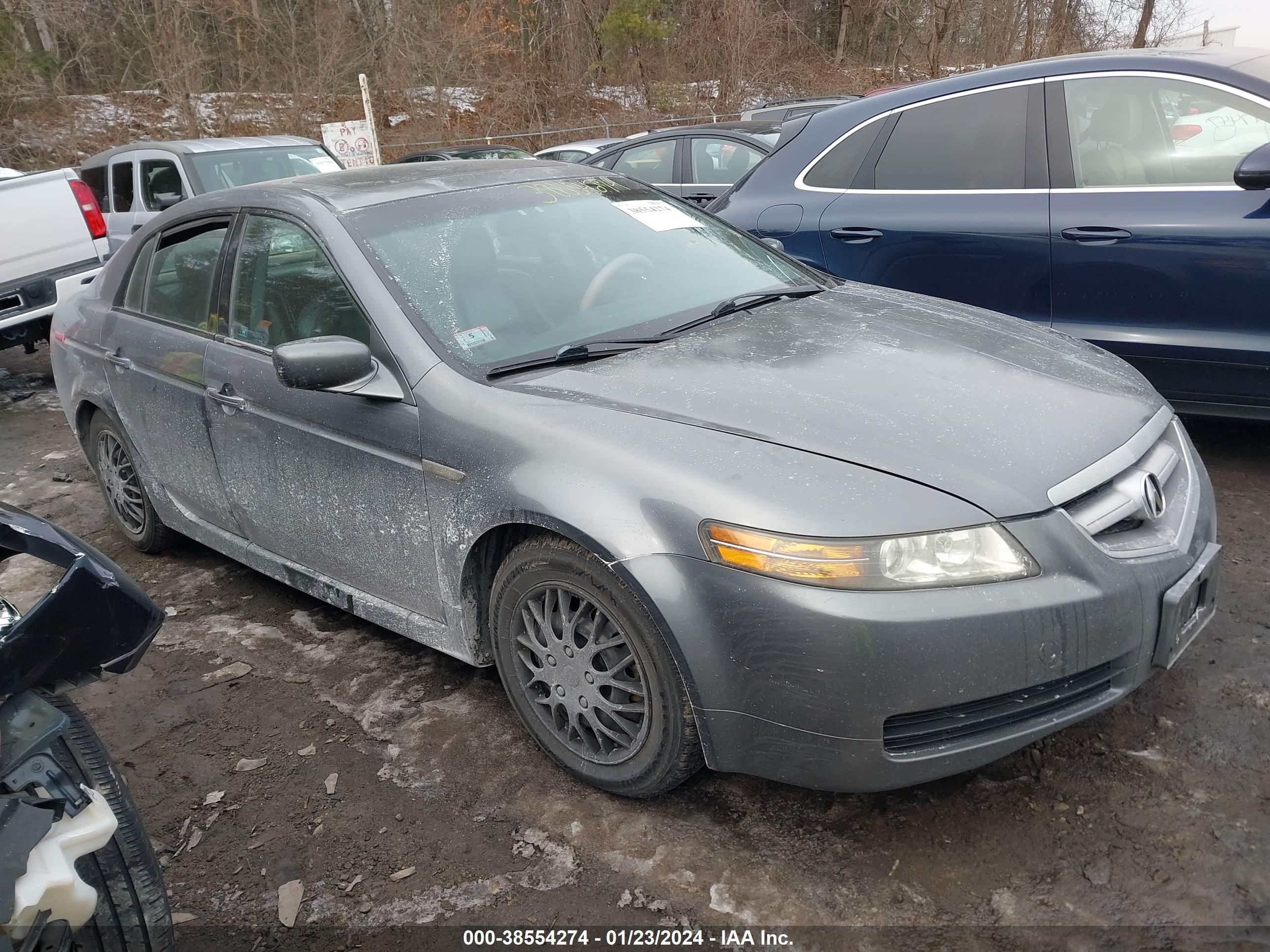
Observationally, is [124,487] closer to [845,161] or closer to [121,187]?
[845,161]

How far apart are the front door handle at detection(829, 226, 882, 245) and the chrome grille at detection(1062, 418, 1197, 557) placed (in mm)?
2285

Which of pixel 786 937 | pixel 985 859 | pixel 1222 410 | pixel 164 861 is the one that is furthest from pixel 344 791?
pixel 1222 410

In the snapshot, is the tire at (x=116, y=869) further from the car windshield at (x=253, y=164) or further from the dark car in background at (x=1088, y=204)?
the car windshield at (x=253, y=164)

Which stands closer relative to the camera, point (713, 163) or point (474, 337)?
point (474, 337)

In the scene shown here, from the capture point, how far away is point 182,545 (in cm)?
457

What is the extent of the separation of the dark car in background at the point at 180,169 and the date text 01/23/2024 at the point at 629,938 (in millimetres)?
8447

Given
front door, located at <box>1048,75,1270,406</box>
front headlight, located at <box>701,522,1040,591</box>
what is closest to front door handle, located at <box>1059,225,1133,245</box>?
front door, located at <box>1048,75,1270,406</box>

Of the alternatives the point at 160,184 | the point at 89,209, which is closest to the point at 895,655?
the point at 89,209

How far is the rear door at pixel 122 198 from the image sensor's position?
33.2 feet

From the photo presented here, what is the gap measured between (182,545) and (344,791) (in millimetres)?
2231

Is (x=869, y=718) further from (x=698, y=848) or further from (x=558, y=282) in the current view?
(x=558, y=282)

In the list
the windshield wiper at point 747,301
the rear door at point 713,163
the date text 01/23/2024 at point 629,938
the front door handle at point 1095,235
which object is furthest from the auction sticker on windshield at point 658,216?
the rear door at point 713,163

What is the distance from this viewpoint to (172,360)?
375cm

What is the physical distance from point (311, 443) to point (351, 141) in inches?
489
